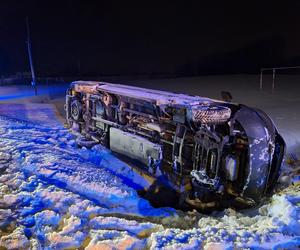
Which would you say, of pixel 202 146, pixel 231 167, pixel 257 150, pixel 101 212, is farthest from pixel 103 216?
pixel 257 150

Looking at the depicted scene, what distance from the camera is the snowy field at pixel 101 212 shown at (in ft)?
11.5

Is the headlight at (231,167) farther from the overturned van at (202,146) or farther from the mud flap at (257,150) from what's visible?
the mud flap at (257,150)

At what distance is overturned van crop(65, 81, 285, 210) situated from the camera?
4.58 m

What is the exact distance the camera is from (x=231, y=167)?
15.0 feet

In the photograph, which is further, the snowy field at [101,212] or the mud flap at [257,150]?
the mud flap at [257,150]

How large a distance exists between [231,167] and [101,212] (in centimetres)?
187

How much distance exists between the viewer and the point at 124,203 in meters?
4.86

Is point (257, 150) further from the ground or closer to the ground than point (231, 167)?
further from the ground

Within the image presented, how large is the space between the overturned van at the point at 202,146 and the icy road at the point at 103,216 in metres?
0.40

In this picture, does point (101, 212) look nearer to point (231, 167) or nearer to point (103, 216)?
point (103, 216)

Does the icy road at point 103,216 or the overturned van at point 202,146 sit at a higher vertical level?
the overturned van at point 202,146

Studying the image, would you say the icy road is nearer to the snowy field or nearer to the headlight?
the snowy field

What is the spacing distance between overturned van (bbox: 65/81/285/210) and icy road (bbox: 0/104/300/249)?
0.40m

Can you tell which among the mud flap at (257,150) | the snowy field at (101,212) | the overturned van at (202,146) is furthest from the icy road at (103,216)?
the overturned van at (202,146)
